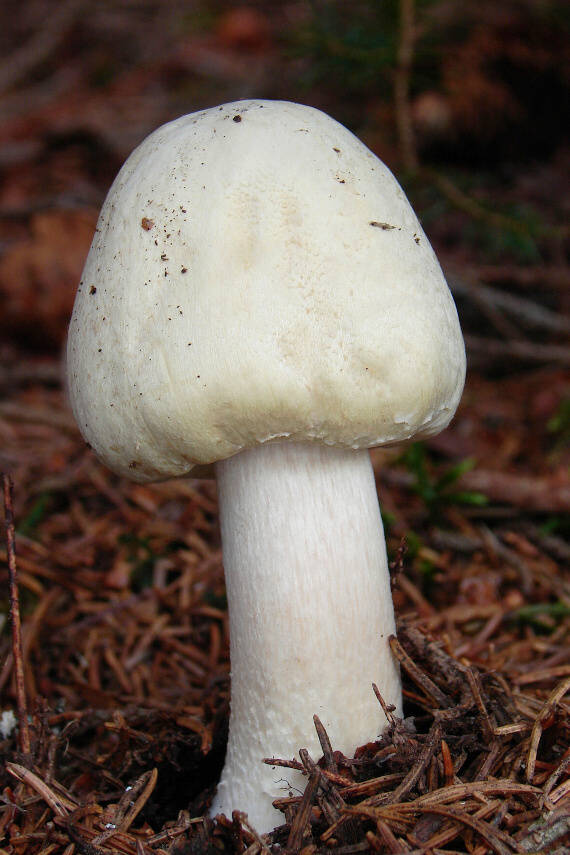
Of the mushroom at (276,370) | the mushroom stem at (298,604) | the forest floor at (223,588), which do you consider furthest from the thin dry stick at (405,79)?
the mushroom stem at (298,604)

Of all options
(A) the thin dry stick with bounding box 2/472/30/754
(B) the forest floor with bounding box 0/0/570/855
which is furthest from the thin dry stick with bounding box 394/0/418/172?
(A) the thin dry stick with bounding box 2/472/30/754

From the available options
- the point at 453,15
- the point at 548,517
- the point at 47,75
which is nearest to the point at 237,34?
the point at 47,75

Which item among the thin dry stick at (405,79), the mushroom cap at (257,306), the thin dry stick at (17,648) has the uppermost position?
the thin dry stick at (405,79)

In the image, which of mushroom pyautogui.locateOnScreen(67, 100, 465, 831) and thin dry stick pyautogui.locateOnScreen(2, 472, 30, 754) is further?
thin dry stick pyautogui.locateOnScreen(2, 472, 30, 754)

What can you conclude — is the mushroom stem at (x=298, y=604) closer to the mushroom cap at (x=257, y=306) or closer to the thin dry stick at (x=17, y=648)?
the mushroom cap at (x=257, y=306)

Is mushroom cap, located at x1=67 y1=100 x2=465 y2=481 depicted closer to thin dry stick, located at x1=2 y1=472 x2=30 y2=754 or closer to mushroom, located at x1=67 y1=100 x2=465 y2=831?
mushroom, located at x1=67 y1=100 x2=465 y2=831

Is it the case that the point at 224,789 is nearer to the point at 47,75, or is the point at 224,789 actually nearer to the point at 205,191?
the point at 205,191
